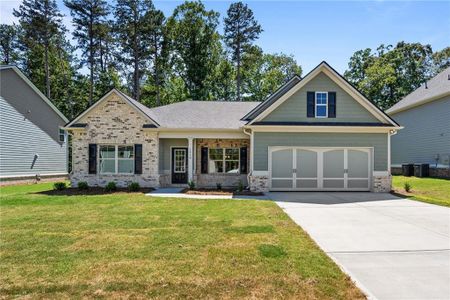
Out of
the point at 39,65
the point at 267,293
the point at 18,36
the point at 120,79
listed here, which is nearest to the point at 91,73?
the point at 120,79

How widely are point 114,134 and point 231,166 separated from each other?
6804 mm

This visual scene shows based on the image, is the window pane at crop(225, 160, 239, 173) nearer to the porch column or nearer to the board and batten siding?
the porch column

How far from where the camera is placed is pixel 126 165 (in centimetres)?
1711

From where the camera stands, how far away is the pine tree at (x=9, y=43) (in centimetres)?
3638

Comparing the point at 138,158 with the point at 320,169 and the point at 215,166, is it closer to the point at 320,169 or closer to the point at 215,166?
the point at 215,166

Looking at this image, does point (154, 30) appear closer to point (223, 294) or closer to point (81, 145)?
point (81, 145)

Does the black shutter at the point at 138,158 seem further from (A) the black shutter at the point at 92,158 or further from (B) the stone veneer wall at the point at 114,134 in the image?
(A) the black shutter at the point at 92,158

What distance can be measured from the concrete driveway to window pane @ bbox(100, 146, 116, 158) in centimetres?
977

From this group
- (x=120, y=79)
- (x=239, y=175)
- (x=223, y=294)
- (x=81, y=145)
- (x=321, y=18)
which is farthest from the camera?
(x=120, y=79)

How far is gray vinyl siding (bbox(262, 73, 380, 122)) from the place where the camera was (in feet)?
51.6

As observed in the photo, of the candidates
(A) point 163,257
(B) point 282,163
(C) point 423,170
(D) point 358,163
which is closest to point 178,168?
(B) point 282,163

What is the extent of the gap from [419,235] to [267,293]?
5212 mm

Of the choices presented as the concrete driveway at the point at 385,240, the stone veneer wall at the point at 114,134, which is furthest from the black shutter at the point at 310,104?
the stone veneer wall at the point at 114,134

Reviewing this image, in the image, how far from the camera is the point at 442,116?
2092cm
